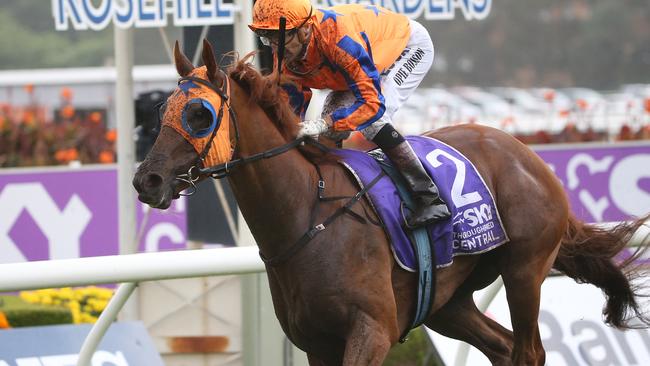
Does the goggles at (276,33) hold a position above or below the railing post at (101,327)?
above

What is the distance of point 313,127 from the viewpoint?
3809 mm

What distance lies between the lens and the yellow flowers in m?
5.91

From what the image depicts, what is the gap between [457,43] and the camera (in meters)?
36.6

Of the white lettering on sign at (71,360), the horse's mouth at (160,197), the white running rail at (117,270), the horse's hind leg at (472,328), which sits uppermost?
the horse's mouth at (160,197)

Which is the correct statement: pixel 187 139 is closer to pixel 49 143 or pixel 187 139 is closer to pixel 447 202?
pixel 447 202

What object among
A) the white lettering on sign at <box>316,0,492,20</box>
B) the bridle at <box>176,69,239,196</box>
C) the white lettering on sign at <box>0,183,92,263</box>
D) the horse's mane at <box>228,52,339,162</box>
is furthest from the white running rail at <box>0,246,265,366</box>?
the white lettering on sign at <box>0,183,92,263</box>

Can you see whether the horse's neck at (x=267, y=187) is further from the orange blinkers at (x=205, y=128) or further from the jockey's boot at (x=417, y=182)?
the jockey's boot at (x=417, y=182)

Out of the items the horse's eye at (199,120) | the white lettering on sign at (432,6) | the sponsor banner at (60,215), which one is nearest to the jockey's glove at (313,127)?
the horse's eye at (199,120)

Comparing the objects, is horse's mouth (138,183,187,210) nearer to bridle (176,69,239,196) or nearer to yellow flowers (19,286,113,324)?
bridle (176,69,239,196)

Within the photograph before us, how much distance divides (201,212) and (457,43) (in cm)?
3050

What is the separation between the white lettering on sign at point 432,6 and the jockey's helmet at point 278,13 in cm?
281

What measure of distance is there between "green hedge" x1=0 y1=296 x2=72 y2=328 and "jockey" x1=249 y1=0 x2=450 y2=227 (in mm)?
2165

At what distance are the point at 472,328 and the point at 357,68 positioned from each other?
51.4 inches

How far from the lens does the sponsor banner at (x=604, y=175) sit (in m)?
8.83
